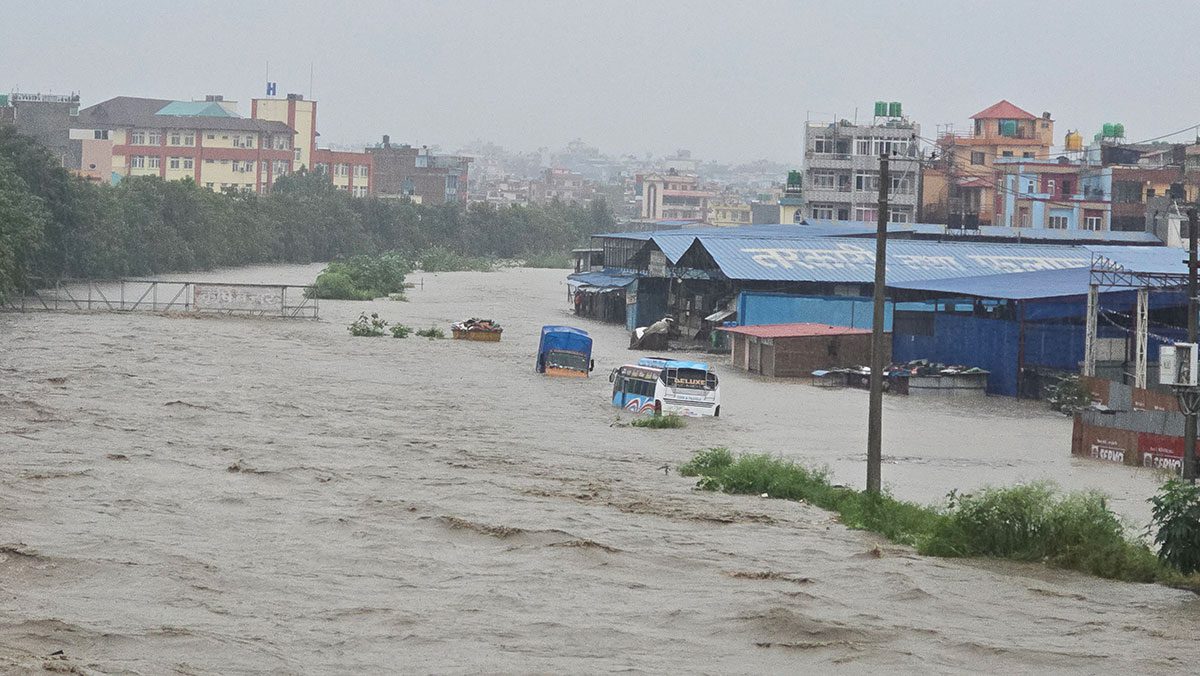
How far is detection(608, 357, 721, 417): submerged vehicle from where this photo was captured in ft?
97.2

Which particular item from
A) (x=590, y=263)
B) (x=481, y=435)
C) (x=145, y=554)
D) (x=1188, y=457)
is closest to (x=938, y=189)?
(x=590, y=263)

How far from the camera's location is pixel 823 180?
3226 inches

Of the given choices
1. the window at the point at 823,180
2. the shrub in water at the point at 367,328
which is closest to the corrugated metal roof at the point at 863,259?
the shrub in water at the point at 367,328

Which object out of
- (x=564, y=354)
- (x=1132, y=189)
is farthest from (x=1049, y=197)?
(x=564, y=354)

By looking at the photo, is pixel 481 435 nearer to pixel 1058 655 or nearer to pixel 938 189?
pixel 1058 655

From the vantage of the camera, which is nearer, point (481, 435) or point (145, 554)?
point (145, 554)

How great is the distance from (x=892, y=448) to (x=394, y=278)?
1933 inches

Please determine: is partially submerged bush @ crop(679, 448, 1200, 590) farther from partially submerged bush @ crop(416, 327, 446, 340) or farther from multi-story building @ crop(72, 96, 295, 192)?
multi-story building @ crop(72, 96, 295, 192)

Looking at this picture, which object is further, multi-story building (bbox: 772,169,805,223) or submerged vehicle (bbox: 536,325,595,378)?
multi-story building (bbox: 772,169,805,223)

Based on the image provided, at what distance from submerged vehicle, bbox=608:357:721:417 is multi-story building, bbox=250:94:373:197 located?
9998cm

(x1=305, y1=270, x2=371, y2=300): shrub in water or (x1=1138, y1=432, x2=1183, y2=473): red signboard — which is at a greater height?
(x1=305, y1=270, x2=371, y2=300): shrub in water

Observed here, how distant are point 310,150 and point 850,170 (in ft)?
206

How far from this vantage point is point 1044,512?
16.2m

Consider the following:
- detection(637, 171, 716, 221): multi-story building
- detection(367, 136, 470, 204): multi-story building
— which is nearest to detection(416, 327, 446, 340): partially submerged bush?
detection(367, 136, 470, 204): multi-story building
